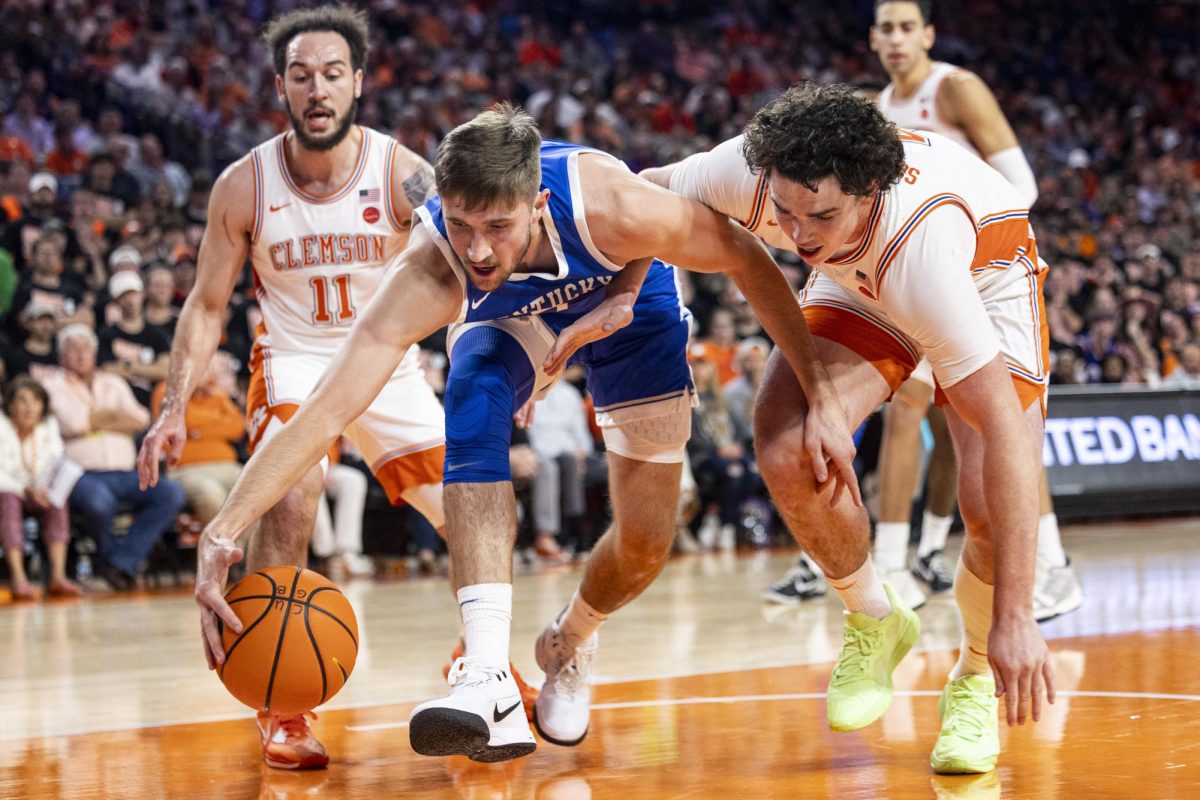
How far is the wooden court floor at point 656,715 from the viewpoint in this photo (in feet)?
11.8

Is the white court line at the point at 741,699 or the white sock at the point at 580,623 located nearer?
the white sock at the point at 580,623

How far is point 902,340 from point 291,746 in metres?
2.06

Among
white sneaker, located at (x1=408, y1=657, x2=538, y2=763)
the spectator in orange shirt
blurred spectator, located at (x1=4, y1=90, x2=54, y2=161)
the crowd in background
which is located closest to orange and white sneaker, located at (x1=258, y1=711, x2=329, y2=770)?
white sneaker, located at (x1=408, y1=657, x2=538, y2=763)

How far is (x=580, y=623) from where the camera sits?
4.32m

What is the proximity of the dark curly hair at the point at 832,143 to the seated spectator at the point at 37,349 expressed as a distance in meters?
6.91

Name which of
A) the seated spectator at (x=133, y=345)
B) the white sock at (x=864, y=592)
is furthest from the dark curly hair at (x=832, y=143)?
the seated spectator at (x=133, y=345)

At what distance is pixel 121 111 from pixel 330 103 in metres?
9.76

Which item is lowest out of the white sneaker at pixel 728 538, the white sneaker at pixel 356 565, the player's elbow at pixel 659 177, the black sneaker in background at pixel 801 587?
the white sneaker at pixel 728 538

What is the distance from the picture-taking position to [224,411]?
30.3 ft

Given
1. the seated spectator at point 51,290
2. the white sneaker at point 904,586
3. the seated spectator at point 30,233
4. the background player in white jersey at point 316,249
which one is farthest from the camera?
the seated spectator at point 30,233

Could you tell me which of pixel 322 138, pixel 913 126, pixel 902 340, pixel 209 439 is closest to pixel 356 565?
pixel 209 439

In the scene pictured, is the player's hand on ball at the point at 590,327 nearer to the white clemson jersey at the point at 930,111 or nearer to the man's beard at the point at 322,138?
the man's beard at the point at 322,138

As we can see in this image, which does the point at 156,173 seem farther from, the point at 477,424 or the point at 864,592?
the point at 864,592

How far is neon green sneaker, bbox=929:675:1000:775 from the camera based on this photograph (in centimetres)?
357
